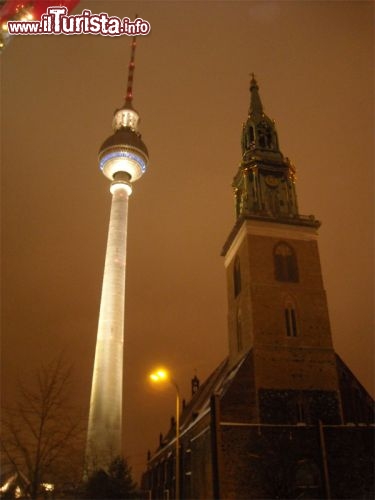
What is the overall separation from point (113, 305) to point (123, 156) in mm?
24538

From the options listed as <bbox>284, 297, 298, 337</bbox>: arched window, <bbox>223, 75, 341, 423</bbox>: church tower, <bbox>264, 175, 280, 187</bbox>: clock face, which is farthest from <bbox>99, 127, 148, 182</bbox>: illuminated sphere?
<bbox>284, 297, 298, 337</bbox>: arched window

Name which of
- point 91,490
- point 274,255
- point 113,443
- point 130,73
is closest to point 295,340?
point 274,255

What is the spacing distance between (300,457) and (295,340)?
7478 mm

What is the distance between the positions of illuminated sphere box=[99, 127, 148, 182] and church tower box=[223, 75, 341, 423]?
27.2 metres

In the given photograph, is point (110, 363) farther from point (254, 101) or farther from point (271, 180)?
point (254, 101)

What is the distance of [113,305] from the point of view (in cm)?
4950

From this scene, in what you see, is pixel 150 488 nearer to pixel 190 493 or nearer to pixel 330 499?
pixel 190 493

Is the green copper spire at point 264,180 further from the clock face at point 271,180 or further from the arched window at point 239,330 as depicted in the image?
the arched window at point 239,330

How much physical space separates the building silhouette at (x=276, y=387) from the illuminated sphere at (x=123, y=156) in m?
28.0

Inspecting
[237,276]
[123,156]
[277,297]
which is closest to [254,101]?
[237,276]

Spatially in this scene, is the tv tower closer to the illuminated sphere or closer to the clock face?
the illuminated sphere

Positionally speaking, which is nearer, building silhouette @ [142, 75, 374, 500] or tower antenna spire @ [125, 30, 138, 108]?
building silhouette @ [142, 75, 374, 500]

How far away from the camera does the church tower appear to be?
97.5ft

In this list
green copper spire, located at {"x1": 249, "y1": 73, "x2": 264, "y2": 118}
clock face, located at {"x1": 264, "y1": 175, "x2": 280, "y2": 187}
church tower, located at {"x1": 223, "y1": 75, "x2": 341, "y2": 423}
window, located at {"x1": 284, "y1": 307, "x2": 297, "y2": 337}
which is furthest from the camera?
green copper spire, located at {"x1": 249, "y1": 73, "x2": 264, "y2": 118}
